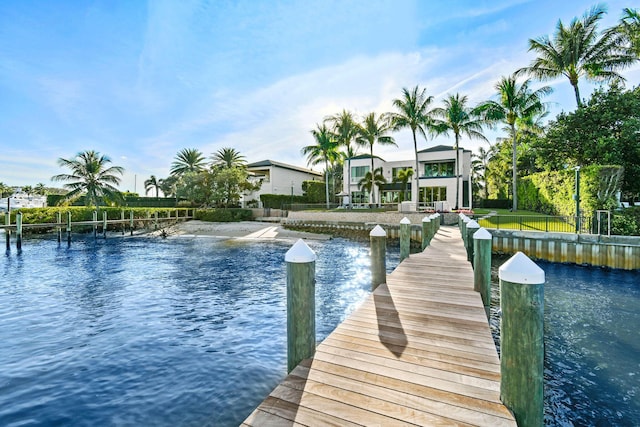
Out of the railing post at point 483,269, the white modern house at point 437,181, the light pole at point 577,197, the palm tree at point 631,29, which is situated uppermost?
the palm tree at point 631,29

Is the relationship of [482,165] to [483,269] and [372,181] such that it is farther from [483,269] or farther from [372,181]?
[483,269]

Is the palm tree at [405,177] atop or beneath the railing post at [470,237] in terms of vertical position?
atop

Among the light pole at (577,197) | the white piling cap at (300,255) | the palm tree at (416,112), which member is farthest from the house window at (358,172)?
the white piling cap at (300,255)

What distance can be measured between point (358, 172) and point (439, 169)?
11359 mm

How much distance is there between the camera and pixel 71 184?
97.3ft

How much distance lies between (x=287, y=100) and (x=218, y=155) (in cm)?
3013

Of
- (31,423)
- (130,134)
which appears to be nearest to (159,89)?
(130,134)

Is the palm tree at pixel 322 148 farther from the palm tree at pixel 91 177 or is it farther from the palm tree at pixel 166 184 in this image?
the palm tree at pixel 166 184

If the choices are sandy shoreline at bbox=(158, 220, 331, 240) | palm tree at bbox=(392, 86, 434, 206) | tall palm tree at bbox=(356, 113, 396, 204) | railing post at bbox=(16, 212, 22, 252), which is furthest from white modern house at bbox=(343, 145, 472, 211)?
railing post at bbox=(16, 212, 22, 252)

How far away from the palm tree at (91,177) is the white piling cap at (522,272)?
122 feet

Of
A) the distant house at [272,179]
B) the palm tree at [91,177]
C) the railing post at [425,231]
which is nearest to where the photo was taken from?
the railing post at [425,231]

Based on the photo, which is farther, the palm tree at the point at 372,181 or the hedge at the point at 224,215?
the palm tree at the point at 372,181

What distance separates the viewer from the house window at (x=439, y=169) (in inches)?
1431

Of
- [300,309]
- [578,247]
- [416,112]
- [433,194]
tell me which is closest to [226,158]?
[416,112]
